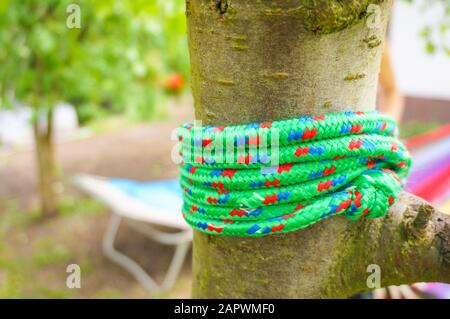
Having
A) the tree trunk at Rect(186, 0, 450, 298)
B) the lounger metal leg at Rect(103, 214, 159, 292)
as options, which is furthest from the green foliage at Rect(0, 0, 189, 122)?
the tree trunk at Rect(186, 0, 450, 298)

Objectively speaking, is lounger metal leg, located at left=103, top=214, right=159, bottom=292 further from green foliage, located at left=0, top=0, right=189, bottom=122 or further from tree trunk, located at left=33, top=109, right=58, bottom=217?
green foliage, located at left=0, top=0, right=189, bottom=122

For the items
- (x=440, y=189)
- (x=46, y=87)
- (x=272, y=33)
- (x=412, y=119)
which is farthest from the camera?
(x=412, y=119)

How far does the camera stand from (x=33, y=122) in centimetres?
373

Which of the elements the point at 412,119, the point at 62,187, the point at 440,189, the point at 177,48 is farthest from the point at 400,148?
the point at 412,119

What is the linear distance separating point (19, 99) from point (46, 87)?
0.74ft

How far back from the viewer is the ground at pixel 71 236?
3.21 meters

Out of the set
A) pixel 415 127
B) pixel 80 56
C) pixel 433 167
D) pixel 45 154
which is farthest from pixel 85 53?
pixel 415 127

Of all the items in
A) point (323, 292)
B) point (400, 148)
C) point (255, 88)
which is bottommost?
point (323, 292)

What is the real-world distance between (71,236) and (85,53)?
4.88 ft

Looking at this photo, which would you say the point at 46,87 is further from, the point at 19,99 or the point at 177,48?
the point at 177,48

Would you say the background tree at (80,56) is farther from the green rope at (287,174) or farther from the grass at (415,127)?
the grass at (415,127)

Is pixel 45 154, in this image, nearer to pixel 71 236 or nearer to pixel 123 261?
pixel 71 236

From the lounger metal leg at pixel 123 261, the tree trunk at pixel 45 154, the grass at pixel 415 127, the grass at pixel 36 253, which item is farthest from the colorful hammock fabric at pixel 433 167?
the tree trunk at pixel 45 154

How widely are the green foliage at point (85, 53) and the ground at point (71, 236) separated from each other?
1.09 meters
